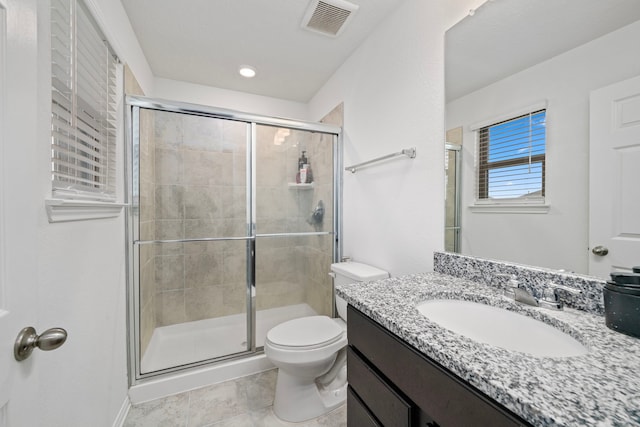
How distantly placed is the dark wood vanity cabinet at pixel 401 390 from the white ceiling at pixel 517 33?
0.97 m

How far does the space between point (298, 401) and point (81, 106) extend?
1.75m

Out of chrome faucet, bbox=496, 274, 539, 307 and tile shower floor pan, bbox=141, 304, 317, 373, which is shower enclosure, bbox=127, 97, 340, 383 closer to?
tile shower floor pan, bbox=141, 304, 317, 373

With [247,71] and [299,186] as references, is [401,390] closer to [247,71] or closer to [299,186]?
[299,186]

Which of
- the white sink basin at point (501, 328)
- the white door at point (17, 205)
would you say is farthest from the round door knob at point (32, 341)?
the white sink basin at point (501, 328)

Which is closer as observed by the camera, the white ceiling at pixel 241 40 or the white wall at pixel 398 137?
the white wall at pixel 398 137

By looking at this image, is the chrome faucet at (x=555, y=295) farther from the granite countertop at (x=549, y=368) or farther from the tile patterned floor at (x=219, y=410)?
the tile patterned floor at (x=219, y=410)

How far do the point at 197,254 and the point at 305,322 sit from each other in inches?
41.7

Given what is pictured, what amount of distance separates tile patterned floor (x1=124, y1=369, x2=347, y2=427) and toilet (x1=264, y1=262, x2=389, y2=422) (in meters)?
0.06

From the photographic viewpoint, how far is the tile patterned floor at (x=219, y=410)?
1374mm

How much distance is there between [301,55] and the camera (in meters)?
1.98

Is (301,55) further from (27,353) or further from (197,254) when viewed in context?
(27,353)

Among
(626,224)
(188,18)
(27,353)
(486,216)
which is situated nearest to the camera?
(27,353)

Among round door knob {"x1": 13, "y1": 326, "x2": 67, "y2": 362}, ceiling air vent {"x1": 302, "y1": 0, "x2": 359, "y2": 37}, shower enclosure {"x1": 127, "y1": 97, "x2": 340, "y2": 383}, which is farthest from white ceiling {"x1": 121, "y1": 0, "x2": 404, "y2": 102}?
round door knob {"x1": 13, "y1": 326, "x2": 67, "y2": 362}

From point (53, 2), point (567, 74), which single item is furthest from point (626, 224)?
point (53, 2)
